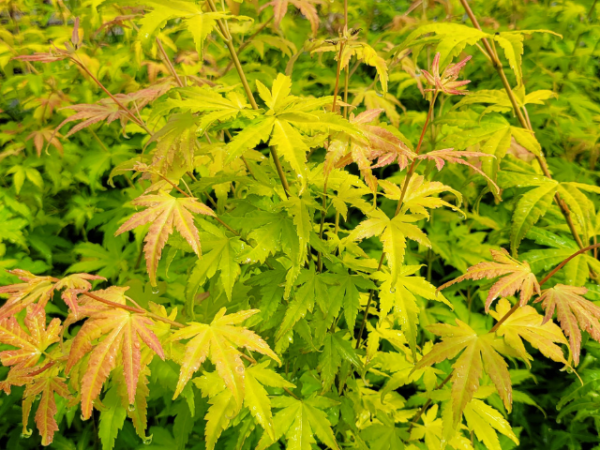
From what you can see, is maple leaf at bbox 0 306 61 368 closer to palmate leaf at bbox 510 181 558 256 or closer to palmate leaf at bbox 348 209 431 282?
palmate leaf at bbox 348 209 431 282

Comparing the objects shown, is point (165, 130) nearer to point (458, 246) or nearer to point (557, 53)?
point (458, 246)

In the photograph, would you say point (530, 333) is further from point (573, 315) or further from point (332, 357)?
point (332, 357)

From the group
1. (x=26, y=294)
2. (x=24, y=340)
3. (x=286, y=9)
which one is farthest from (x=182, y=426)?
(x=286, y=9)

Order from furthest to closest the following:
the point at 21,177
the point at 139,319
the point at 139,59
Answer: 1. the point at 21,177
2. the point at 139,59
3. the point at 139,319

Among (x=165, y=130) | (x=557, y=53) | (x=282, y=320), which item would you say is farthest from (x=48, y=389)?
(x=557, y=53)

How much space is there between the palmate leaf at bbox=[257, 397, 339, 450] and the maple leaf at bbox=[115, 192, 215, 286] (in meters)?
0.65

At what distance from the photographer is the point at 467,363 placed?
3.63 ft

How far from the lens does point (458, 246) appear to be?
2.28m

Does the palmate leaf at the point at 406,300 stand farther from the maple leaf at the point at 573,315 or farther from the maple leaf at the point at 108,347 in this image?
the maple leaf at the point at 108,347

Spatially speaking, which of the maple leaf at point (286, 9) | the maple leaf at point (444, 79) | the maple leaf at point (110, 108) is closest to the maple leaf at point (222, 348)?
the maple leaf at point (444, 79)

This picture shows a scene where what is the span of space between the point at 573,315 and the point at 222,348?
2.97 ft

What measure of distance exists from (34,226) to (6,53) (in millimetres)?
1005

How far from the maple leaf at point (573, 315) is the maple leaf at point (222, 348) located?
28.8 inches

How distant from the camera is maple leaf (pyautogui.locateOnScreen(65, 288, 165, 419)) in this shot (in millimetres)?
892
